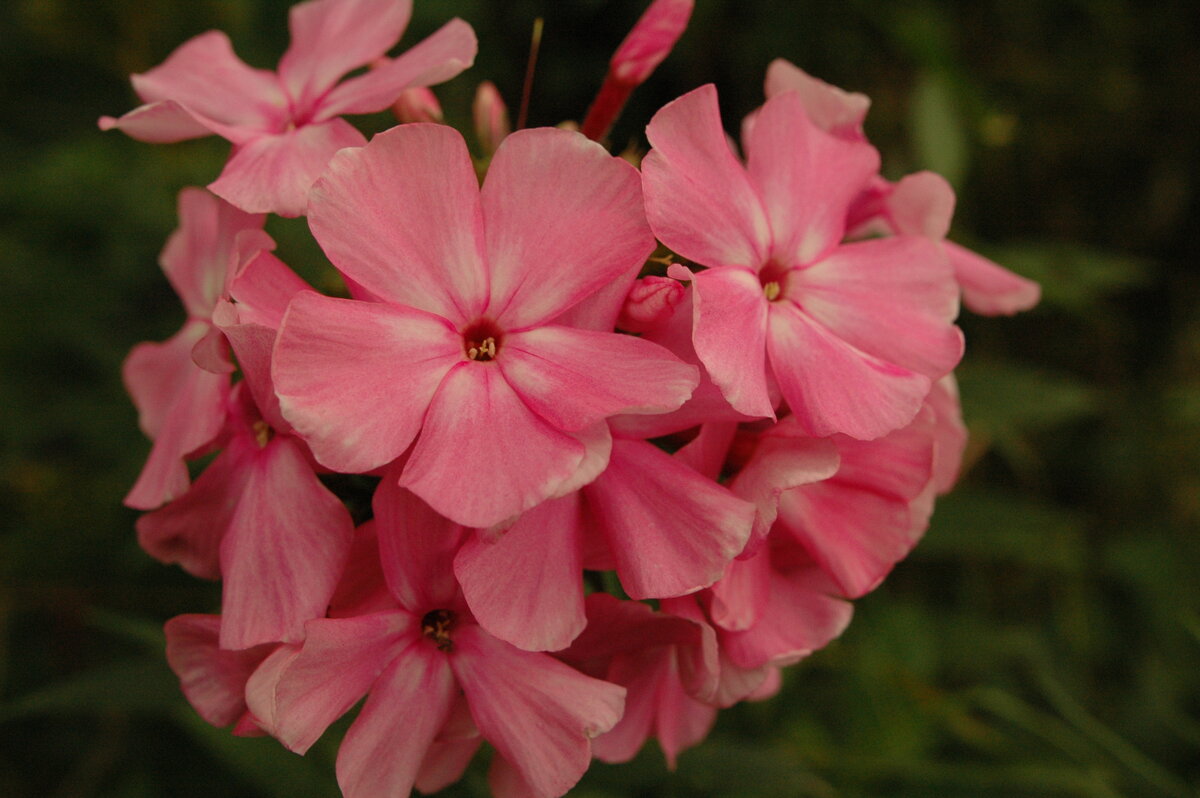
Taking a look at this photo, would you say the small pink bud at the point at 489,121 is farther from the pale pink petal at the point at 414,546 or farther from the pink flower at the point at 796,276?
the pale pink petal at the point at 414,546

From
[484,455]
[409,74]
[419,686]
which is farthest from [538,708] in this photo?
[409,74]

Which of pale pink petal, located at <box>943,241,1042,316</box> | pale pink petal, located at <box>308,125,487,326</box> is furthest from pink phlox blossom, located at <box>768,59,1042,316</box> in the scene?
pale pink petal, located at <box>308,125,487,326</box>

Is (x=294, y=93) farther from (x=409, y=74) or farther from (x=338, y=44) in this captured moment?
(x=409, y=74)

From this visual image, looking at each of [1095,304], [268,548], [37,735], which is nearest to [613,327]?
[268,548]

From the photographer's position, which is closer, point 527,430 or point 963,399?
point 527,430

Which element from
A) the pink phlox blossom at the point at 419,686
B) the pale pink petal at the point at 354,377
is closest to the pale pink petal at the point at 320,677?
the pink phlox blossom at the point at 419,686

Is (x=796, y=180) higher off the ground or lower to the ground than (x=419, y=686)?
higher
